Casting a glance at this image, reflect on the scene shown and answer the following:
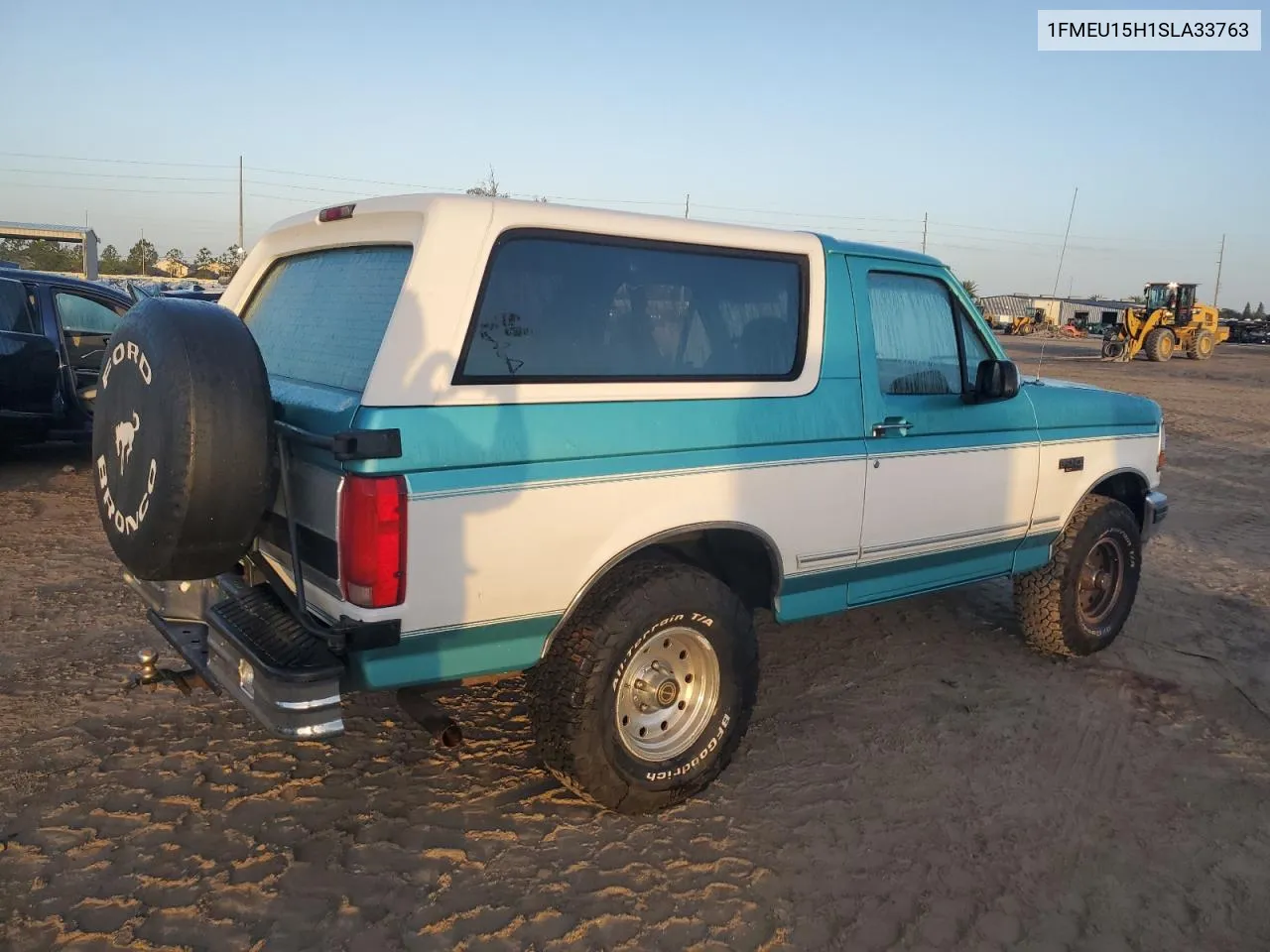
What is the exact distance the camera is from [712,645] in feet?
11.1

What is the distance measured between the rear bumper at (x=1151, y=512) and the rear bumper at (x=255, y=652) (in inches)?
173

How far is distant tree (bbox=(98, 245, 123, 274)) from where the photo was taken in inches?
2128

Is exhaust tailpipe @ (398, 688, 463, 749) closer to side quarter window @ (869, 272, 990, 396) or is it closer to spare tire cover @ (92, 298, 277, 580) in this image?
spare tire cover @ (92, 298, 277, 580)

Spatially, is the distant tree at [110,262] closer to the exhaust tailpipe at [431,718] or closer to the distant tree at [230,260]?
the distant tree at [230,260]

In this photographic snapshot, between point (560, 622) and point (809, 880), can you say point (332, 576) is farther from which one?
point (809, 880)

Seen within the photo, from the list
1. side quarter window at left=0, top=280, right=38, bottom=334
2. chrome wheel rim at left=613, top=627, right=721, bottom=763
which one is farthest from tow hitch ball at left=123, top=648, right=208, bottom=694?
side quarter window at left=0, top=280, right=38, bottom=334

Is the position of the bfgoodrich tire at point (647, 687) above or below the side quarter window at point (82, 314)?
below

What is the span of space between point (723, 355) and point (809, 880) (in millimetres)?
1799

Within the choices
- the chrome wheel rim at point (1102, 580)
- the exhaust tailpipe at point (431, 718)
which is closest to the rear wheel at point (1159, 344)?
the chrome wheel rim at point (1102, 580)

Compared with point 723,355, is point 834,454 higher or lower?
lower

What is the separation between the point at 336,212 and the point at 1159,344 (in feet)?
106

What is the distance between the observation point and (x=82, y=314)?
8.55 meters

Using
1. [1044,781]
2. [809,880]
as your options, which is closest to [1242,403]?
[1044,781]

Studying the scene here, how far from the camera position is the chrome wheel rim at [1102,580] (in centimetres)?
505
